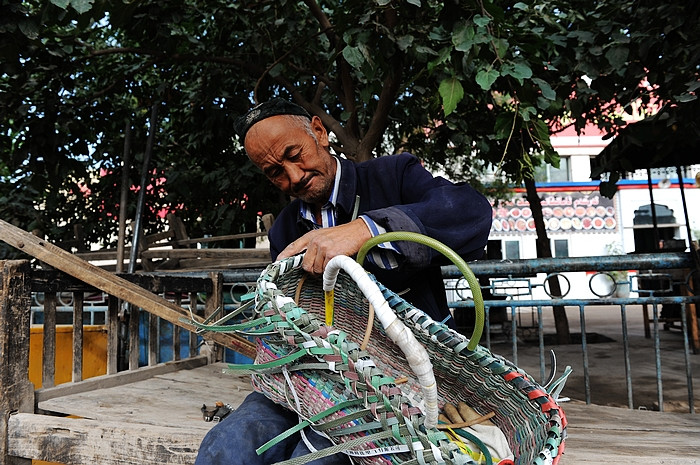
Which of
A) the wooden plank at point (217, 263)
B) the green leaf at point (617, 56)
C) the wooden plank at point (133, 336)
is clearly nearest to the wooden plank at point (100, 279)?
the wooden plank at point (133, 336)

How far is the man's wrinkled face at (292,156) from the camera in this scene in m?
1.45

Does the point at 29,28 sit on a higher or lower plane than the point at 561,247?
higher

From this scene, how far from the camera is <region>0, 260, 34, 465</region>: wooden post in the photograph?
1988 millimetres

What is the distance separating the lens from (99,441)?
6.15 ft

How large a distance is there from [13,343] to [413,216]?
1.76 metres

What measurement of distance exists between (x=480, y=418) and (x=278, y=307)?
1.61ft

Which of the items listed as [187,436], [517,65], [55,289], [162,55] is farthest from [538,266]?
[162,55]

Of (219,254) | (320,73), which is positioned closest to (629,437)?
(320,73)

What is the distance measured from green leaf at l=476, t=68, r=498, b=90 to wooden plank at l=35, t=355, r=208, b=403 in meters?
2.19

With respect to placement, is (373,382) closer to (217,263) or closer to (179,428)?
(179,428)

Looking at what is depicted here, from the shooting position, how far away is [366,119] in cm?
508

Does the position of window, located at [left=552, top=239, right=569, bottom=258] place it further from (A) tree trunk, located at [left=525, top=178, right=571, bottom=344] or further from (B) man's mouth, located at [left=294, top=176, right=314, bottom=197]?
(B) man's mouth, located at [left=294, top=176, right=314, bottom=197]

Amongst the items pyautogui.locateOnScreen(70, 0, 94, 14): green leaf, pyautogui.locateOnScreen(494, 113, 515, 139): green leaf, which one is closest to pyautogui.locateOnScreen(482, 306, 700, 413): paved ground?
pyautogui.locateOnScreen(494, 113, 515, 139): green leaf

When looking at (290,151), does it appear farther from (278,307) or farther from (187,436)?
(187,436)
